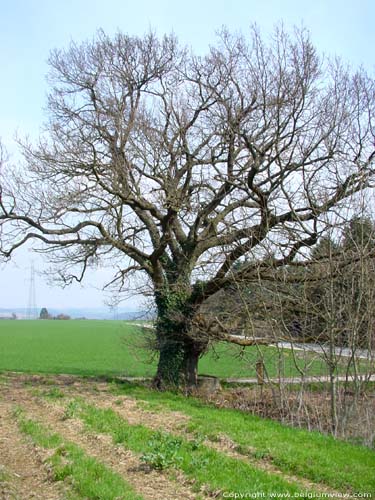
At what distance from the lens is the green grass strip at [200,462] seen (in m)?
6.45

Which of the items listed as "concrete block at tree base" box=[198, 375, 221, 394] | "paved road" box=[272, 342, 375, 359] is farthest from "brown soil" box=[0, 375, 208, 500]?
"concrete block at tree base" box=[198, 375, 221, 394]

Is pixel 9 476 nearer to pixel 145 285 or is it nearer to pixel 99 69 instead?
pixel 145 285

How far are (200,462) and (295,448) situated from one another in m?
1.96

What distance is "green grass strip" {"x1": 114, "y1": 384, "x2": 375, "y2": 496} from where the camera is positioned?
7.09m

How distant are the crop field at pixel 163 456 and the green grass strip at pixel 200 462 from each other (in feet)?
0.04

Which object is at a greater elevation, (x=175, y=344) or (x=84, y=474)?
(x=175, y=344)

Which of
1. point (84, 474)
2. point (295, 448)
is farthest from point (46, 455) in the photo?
point (295, 448)

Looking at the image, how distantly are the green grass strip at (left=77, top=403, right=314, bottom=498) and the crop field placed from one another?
13 mm

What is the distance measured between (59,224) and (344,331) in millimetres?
8610

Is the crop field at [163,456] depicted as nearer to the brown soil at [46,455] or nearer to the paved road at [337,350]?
the brown soil at [46,455]

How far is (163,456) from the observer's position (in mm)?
7105

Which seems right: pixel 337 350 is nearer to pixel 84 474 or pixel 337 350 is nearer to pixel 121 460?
pixel 121 460

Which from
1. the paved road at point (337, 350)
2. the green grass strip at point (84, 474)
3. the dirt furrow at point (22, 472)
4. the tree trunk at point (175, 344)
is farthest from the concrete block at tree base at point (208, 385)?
the green grass strip at point (84, 474)

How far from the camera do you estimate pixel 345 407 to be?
10.7m
